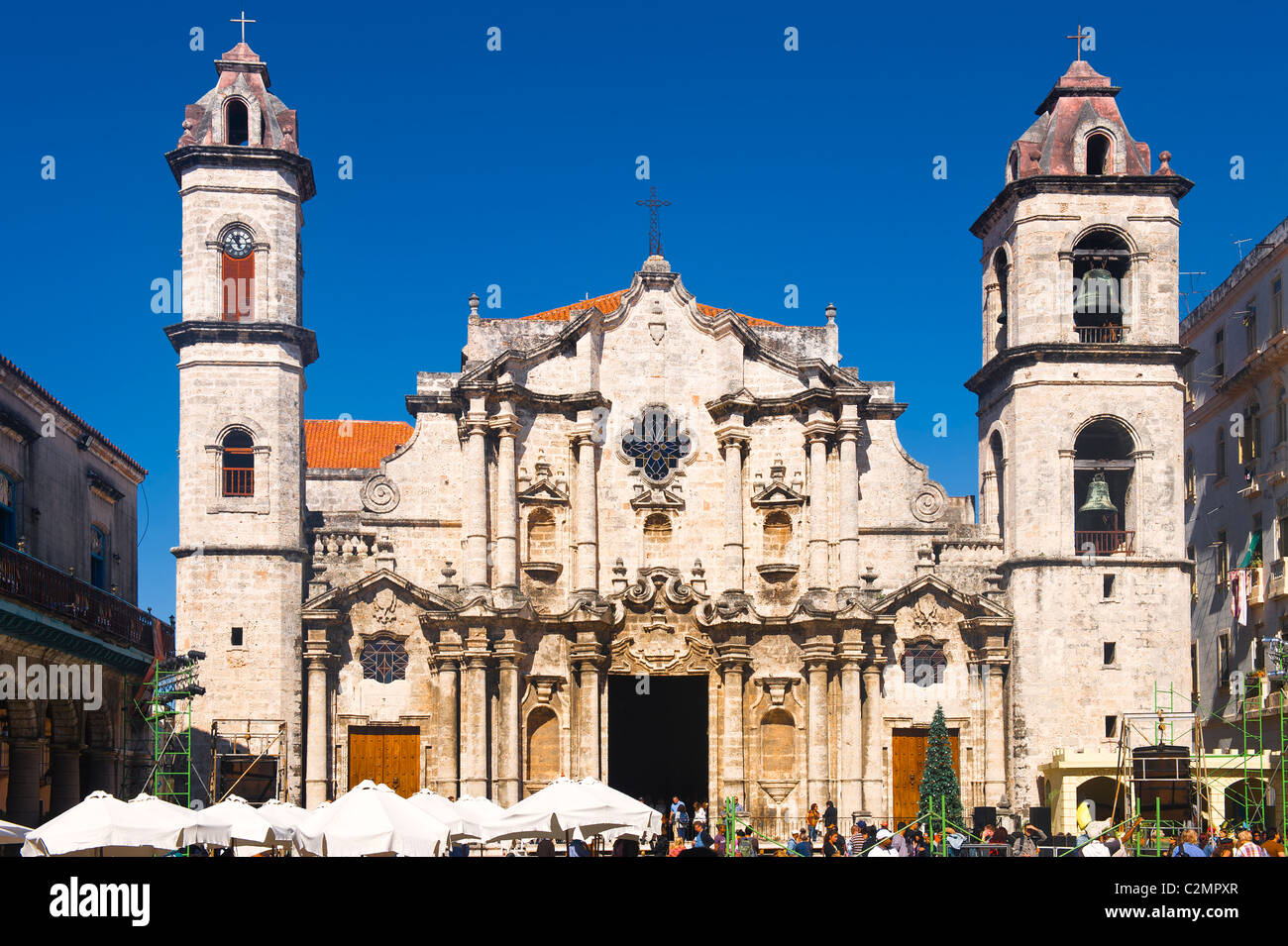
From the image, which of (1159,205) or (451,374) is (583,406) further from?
(1159,205)

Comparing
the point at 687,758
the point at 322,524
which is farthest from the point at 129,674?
the point at 687,758

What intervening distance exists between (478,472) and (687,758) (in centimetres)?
1077

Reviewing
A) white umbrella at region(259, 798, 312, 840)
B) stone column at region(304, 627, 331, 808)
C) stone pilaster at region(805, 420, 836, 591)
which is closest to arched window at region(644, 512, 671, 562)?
stone pilaster at region(805, 420, 836, 591)

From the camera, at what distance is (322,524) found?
41.6 metres

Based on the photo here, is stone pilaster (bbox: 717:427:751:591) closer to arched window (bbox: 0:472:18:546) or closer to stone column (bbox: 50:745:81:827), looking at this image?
stone column (bbox: 50:745:81:827)

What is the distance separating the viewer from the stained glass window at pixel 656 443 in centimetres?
4316

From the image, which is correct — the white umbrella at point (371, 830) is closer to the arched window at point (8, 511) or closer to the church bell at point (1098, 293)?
the arched window at point (8, 511)

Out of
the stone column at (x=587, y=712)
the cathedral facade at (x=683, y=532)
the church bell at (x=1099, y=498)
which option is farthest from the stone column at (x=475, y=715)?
the church bell at (x=1099, y=498)

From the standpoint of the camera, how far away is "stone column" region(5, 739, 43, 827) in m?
31.7

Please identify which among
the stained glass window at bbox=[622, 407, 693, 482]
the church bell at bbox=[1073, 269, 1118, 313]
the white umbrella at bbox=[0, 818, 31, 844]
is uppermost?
the church bell at bbox=[1073, 269, 1118, 313]

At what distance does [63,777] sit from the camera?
34500 mm

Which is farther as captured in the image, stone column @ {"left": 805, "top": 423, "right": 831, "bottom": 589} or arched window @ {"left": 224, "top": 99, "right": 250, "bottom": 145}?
stone column @ {"left": 805, "top": 423, "right": 831, "bottom": 589}

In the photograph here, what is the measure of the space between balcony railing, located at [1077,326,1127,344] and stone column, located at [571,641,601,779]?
14.9 m

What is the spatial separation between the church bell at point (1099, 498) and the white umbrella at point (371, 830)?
22.0 meters
